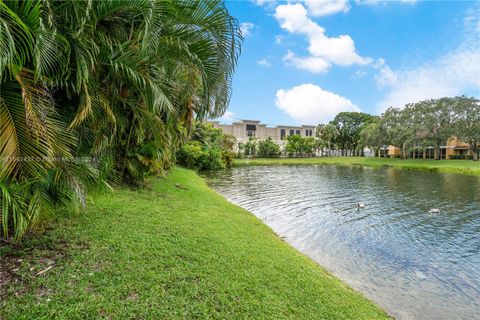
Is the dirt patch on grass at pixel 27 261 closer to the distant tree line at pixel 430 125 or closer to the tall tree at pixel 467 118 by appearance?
the distant tree line at pixel 430 125

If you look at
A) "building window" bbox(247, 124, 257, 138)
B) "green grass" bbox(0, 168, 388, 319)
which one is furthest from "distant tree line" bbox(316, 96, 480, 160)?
"green grass" bbox(0, 168, 388, 319)

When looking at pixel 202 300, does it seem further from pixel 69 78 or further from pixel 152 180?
pixel 152 180

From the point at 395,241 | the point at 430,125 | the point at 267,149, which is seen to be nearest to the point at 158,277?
the point at 395,241

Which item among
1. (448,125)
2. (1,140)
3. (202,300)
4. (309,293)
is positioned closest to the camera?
(1,140)

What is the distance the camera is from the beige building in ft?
173

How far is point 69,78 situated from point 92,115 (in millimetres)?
465

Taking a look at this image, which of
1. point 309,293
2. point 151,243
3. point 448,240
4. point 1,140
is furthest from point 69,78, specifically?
point 448,240

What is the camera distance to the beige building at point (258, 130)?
52656 mm

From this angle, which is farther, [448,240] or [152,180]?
[152,180]

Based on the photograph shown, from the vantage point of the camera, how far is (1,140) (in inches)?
89.7

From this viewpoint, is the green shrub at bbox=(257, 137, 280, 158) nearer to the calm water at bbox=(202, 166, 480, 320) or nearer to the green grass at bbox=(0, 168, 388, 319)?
the calm water at bbox=(202, 166, 480, 320)

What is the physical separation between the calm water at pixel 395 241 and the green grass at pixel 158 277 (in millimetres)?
1155

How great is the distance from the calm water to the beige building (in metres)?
38.6

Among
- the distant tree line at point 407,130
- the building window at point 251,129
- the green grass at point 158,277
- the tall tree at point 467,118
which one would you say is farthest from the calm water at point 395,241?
the building window at point 251,129
